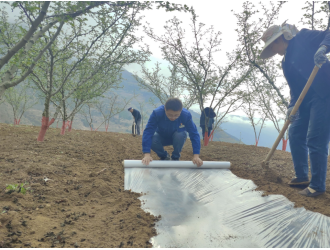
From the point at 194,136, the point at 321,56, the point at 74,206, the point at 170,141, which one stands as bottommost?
the point at 74,206

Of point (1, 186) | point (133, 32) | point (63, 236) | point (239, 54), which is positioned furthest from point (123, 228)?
point (239, 54)

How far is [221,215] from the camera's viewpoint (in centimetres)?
185

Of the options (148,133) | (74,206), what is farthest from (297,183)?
(74,206)

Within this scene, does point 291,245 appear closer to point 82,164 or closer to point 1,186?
point 1,186

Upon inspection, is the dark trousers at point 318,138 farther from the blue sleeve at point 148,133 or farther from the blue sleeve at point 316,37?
the blue sleeve at point 148,133

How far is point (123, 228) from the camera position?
5.24 ft

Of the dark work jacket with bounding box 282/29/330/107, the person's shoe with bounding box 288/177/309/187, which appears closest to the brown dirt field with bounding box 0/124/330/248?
the person's shoe with bounding box 288/177/309/187

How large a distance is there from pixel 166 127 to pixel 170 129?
8 cm

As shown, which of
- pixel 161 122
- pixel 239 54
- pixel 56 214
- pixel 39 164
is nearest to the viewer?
pixel 56 214

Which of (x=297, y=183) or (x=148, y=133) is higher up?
(x=148, y=133)

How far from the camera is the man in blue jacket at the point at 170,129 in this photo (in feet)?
9.89

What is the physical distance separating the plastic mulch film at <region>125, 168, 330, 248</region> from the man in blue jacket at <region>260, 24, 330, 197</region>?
0.72 meters

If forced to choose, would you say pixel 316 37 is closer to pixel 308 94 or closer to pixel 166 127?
pixel 308 94

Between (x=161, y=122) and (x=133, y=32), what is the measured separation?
113 inches
